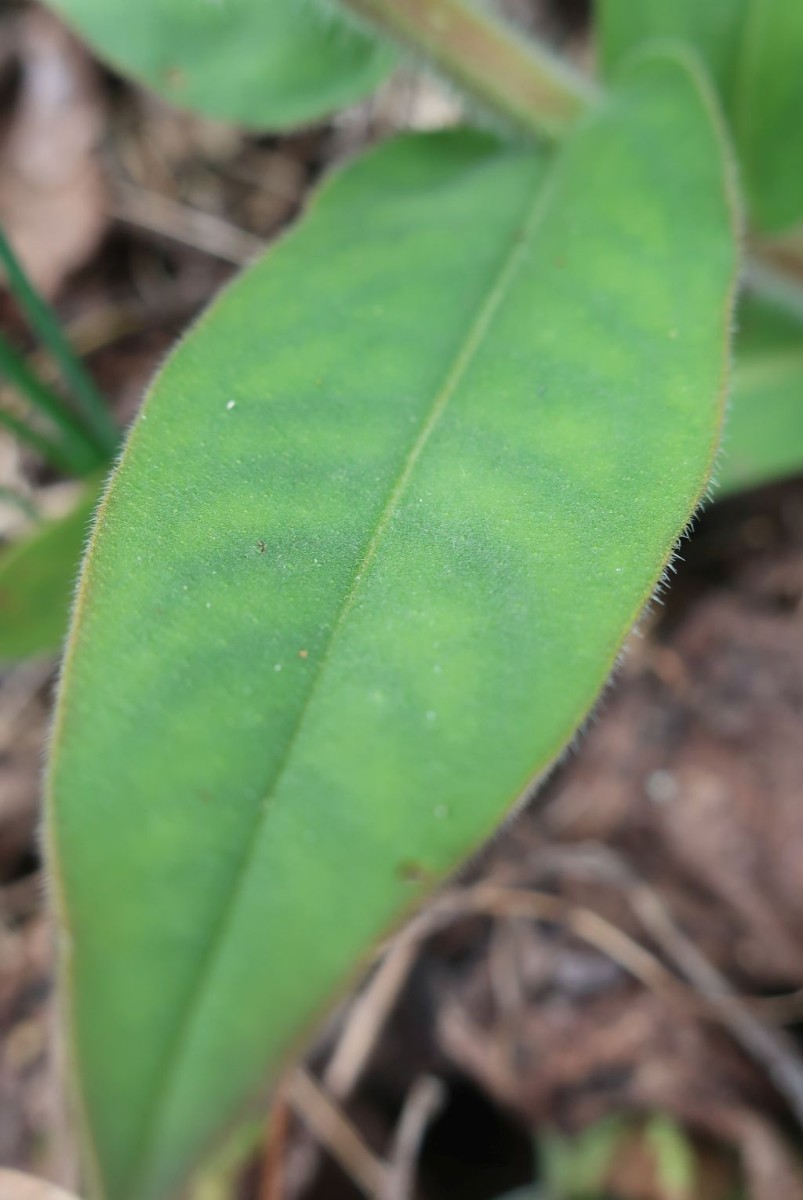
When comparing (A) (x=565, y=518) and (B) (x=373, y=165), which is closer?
(A) (x=565, y=518)

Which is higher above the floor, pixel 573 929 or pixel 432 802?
pixel 432 802

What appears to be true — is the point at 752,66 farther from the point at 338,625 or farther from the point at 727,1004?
the point at 727,1004

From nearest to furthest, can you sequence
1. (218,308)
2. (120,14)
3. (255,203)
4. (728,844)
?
(218,308), (120,14), (728,844), (255,203)

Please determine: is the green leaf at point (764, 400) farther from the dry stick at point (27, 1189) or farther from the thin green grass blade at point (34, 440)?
the dry stick at point (27, 1189)

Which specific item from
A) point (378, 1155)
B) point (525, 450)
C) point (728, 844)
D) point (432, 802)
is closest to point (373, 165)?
point (525, 450)

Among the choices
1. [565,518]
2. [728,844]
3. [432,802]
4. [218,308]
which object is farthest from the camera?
[728,844]

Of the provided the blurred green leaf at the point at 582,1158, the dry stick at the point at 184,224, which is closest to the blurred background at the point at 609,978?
the blurred green leaf at the point at 582,1158

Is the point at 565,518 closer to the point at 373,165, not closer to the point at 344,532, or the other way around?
the point at 344,532
